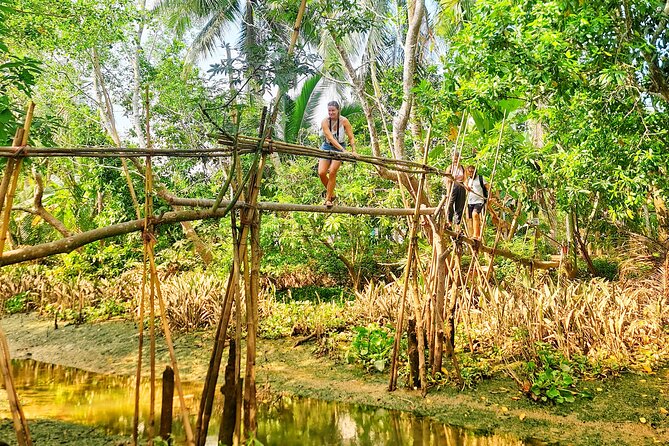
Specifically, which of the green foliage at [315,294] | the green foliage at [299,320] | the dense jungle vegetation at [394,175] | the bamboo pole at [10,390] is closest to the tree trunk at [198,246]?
the dense jungle vegetation at [394,175]

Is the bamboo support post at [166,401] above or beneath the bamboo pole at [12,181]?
beneath

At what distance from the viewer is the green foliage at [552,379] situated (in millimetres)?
5164

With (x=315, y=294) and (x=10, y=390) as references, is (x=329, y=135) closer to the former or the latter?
(x=10, y=390)

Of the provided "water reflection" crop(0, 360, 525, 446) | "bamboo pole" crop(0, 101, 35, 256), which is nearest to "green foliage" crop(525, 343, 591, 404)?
"water reflection" crop(0, 360, 525, 446)

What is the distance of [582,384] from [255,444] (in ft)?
12.8

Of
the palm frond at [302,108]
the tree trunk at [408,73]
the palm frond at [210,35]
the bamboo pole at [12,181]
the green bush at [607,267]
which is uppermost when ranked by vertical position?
the palm frond at [210,35]

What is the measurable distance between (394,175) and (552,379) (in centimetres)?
401

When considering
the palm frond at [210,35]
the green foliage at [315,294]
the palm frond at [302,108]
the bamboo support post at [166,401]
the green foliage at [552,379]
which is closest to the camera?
the bamboo support post at [166,401]

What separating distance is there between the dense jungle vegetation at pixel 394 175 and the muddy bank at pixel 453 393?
0.24m

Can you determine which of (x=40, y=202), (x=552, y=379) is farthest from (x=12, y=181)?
(x=40, y=202)

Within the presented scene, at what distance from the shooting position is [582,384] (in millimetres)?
5531

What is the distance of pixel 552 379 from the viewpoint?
5.38 m

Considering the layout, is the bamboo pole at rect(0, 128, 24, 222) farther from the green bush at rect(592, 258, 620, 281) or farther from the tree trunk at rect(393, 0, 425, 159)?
the green bush at rect(592, 258, 620, 281)

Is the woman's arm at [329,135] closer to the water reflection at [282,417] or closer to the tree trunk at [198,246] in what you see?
the water reflection at [282,417]
